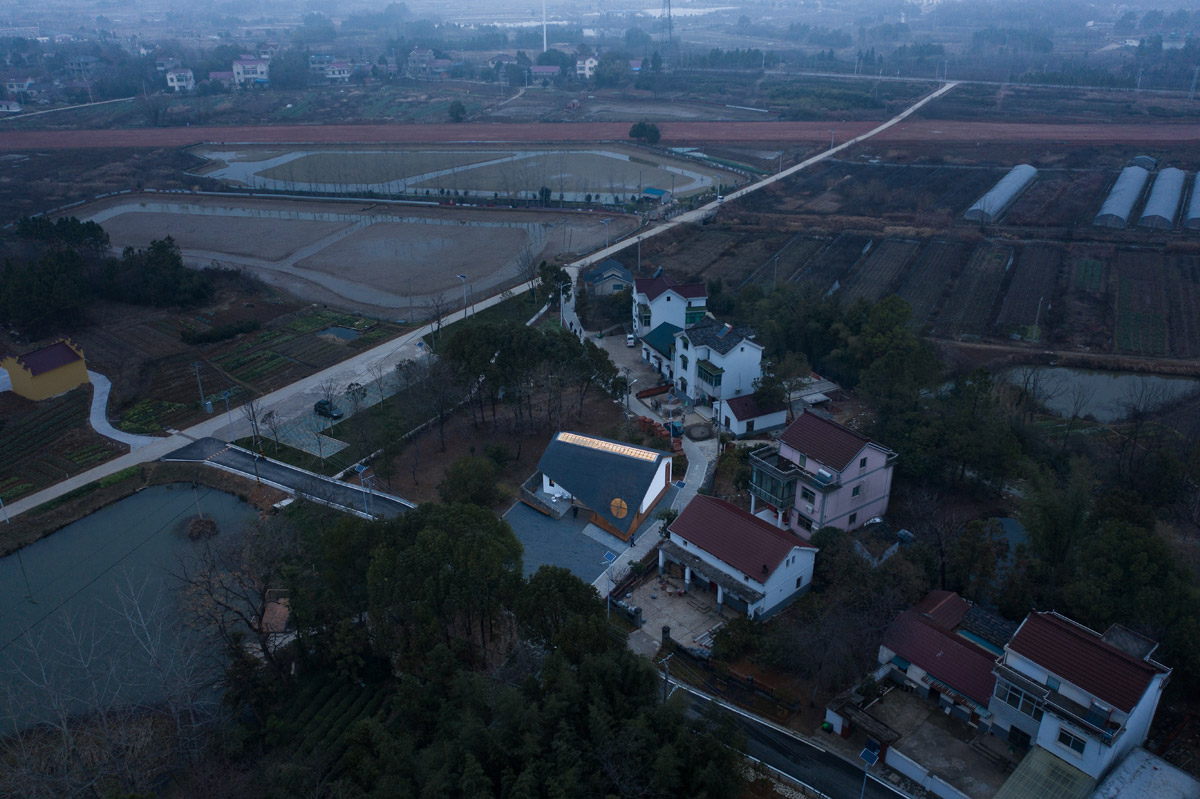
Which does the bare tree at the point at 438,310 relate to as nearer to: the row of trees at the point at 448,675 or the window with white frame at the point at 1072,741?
the row of trees at the point at 448,675

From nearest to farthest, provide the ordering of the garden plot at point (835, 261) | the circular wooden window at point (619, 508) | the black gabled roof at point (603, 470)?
1. the circular wooden window at point (619, 508)
2. the black gabled roof at point (603, 470)
3. the garden plot at point (835, 261)

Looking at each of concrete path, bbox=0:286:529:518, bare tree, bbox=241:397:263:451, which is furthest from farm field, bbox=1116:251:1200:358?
bare tree, bbox=241:397:263:451

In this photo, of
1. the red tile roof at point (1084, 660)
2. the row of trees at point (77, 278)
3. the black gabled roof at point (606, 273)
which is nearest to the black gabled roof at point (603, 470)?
the red tile roof at point (1084, 660)

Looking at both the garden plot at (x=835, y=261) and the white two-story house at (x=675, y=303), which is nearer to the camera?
the white two-story house at (x=675, y=303)

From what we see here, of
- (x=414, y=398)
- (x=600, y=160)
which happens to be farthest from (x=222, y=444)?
(x=600, y=160)

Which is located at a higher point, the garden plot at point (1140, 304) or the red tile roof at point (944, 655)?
the garden plot at point (1140, 304)

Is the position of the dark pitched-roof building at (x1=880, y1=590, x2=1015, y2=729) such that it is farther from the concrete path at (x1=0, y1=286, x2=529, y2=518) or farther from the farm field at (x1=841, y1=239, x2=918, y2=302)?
the farm field at (x1=841, y1=239, x2=918, y2=302)

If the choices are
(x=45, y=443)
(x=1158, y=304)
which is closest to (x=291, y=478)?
(x=45, y=443)
